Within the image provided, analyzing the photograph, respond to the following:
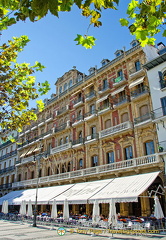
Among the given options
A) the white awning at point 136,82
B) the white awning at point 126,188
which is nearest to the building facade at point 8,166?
the white awning at point 126,188

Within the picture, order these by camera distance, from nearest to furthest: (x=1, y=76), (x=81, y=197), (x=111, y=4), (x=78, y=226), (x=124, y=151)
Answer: (x=111, y=4) < (x=1, y=76) < (x=78, y=226) < (x=81, y=197) < (x=124, y=151)

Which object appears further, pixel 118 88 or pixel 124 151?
pixel 118 88

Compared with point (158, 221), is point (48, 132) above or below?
above

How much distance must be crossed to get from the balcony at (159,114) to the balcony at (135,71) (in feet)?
14.2

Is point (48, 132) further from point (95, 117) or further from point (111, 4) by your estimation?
point (111, 4)

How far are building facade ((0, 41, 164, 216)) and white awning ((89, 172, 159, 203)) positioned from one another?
3.03ft

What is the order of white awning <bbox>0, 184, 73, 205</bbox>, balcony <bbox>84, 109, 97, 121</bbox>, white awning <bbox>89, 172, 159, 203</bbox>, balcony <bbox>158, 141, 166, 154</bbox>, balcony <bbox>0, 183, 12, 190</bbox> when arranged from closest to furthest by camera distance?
white awning <bbox>89, 172, 159, 203</bbox> → balcony <bbox>158, 141, 166, 154</bbox> → white awning <bbox>0, 184, 73, 205</bbox> → balcony <bbox>84, 109, 97, 121</bbox> → balcony <bbox>0, 183, 12, 190</bbox>

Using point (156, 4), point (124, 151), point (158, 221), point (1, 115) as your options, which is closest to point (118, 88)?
point (124, 151)

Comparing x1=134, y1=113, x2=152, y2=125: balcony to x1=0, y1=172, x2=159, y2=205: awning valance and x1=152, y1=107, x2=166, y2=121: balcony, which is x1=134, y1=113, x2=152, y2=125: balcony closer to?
x1=152, y1=107, x2=166, y2=121: balcony

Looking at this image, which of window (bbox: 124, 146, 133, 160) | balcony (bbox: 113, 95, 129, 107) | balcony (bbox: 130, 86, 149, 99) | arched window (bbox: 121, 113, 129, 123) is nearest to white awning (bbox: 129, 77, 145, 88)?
balcony (bbox: 130, 86, 149, 99)

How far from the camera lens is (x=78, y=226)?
15297 millimetres

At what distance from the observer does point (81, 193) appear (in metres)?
17.4

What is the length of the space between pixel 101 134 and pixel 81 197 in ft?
21.6

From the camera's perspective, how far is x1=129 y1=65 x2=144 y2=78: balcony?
1895cm
